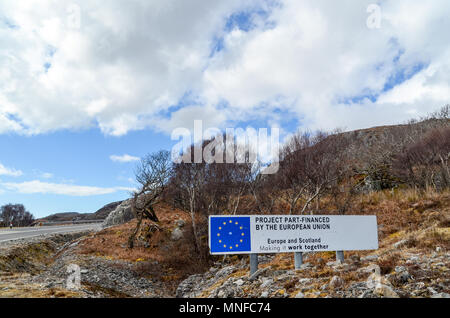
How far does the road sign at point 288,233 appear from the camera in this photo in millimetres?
7426

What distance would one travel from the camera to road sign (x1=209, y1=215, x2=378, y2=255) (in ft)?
24.4

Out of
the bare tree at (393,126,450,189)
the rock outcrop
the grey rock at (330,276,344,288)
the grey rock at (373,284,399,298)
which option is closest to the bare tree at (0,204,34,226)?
the rock outcrop

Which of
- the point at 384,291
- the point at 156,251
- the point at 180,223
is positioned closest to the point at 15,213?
the point at 180,223

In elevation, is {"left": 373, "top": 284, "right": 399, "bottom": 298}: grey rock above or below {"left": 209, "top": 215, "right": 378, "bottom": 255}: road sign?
below

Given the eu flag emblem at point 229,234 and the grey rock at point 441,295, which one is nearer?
the grey rock at point 441,295

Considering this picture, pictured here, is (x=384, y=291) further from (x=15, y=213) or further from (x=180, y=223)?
(x=15, y=213)

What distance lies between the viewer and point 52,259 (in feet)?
58.1

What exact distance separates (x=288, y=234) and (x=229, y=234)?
5.58ft

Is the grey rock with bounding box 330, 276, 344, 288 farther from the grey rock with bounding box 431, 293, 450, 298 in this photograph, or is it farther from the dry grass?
the dry grass

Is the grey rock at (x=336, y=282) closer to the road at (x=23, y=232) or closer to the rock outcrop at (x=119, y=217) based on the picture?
the road at (x=23, y=232)

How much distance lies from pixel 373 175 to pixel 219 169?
17.3 m

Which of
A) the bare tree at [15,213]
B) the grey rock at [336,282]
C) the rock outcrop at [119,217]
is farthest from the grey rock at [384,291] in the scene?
the bare tree at [15,213]

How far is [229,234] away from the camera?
7.47 metres

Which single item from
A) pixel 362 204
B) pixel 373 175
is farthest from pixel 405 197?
pixel 373 175
